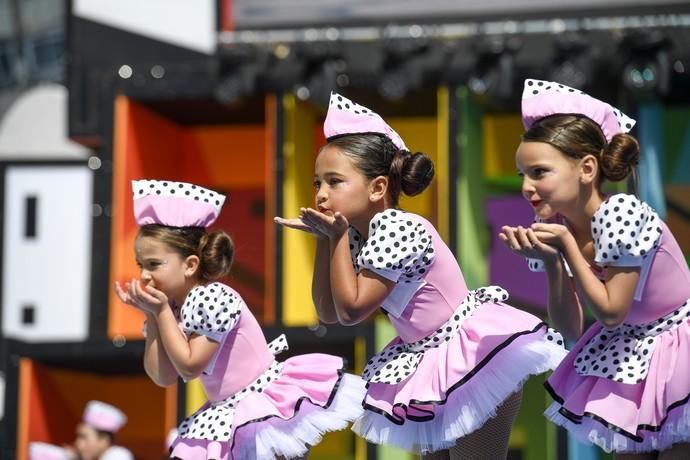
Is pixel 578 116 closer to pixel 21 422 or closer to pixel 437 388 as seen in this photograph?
pixel 437 388

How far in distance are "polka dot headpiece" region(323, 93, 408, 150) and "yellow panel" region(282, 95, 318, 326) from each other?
6.46 m

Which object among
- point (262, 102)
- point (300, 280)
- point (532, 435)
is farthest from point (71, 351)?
point (532, 435)

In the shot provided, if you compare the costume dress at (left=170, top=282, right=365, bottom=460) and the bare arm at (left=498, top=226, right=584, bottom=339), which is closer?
the bare arm at (left=498, top=226, right=584, bottom=339)

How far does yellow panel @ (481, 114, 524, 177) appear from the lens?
12.4m

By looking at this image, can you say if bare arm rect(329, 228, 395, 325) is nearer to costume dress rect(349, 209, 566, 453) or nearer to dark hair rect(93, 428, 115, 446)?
costume dress rect(349, 209, 566, 453)

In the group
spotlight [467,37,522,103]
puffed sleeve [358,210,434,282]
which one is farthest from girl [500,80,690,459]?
spotlight [467,37,522,103]

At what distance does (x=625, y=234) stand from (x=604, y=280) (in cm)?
19

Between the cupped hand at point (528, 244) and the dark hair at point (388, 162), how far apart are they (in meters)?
0.64

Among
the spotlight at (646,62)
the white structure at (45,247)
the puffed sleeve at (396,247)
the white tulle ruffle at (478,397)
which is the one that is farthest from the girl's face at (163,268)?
the white structure at (45,247)

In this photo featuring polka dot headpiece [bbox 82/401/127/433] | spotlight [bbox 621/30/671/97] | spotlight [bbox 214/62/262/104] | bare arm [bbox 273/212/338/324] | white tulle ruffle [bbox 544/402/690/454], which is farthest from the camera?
spotlight [bbox 214/62/262/104]

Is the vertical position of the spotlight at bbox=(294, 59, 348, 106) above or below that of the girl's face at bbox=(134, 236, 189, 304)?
above

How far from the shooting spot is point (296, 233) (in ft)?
38.4

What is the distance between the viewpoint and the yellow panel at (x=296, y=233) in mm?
11727

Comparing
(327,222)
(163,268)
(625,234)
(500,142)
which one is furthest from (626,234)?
(500,142)
